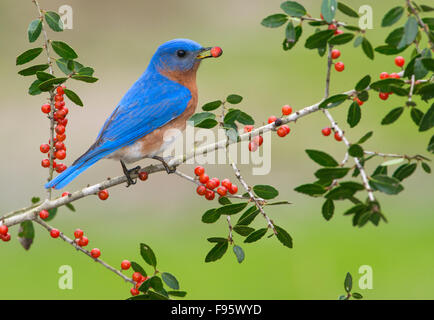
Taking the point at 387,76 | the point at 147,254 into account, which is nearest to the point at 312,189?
the point at 387,76

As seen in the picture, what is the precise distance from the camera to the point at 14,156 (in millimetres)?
10969

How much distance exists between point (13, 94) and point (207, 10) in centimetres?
562

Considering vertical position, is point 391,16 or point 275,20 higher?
point 275,20

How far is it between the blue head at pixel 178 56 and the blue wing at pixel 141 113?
10cm

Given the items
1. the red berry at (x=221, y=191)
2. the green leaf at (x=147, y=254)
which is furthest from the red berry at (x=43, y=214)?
the red berry at (x=221, y=191)

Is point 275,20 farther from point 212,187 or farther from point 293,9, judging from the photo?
point 212,187

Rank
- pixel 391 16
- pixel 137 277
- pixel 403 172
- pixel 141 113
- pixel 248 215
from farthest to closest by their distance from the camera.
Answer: pixel 141 113 < pixel 137 277 < pixel 248 215 < pixel 403 172 < pixel 391 16

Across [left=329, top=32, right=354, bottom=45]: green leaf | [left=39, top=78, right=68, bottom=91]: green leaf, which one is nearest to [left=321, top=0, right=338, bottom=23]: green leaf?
[left=329, top=32, right=354, bottom=45]: green leaf

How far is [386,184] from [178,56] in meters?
2.55

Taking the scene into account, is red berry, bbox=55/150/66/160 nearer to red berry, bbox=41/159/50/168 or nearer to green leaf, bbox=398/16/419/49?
red berry, bbox=41/159/50/168

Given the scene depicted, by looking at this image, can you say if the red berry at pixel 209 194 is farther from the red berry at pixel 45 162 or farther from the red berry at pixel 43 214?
the red berry at pixel 45 162

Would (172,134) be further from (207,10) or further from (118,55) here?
(207,10)

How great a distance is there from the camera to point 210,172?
10.0 metres

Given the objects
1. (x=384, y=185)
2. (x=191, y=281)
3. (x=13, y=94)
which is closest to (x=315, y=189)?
(x=384, y=185)
